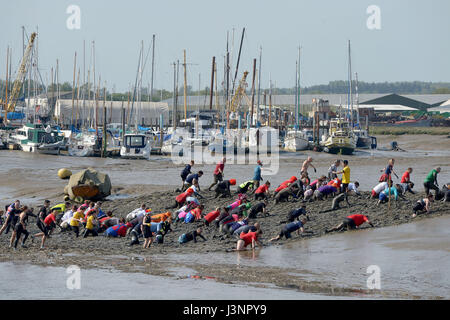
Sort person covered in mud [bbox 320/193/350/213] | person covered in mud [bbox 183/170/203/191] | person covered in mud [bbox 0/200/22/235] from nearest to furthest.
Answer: person covered in mud [bbox 0/200/22/235] < person covered in mud [bbox 320/193/350/213] < person covered in mud [bbox 183/170/203/191]

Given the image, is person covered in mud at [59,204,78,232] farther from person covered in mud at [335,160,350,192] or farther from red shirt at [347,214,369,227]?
person covered in mud at [335,160,350,192]

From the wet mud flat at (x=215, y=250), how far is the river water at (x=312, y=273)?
0.70 ft

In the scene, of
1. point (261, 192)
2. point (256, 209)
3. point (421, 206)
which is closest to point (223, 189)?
point (261, 192)

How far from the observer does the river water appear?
45.5 feet

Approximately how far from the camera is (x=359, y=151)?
5922cm

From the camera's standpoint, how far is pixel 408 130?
Answer: 77.4m

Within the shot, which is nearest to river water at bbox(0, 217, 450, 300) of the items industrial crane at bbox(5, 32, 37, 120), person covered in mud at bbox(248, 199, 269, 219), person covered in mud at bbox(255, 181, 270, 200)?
person covered in mud at bbox(248, 199, 269, 219)

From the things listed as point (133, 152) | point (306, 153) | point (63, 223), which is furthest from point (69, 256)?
point (306, 153)

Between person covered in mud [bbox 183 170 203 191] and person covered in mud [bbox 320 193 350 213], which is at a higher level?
person covered in mud [bbox 183 170 203 191]

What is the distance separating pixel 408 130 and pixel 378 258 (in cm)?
6276

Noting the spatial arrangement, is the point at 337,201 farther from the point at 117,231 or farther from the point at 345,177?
the point at 117,231

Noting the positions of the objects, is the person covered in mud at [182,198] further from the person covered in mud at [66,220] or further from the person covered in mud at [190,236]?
the person covered in mud at [190,236]

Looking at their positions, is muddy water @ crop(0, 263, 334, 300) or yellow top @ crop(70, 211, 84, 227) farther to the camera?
yellow top @ crop(70, 211, 84, 227)
